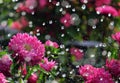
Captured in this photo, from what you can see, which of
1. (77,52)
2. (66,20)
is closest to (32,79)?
(77,52)

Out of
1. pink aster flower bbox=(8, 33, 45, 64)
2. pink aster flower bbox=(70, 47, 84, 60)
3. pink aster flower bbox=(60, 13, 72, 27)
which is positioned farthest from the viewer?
pink aster flower bbox=(60, 13, 72, 27)

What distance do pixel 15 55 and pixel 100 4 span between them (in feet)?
4.90

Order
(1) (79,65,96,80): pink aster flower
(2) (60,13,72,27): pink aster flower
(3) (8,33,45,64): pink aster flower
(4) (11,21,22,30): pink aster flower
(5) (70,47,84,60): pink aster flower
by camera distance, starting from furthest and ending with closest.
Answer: (4) (11,21,22,30): pink aster flower, (2) (60,13,72,27): pink aster flower, (5) (70,47,84,60): pink aster flower, (1) (79,65,96,80): pink aster flower, (3) (8,33,45,64): pink aster flower

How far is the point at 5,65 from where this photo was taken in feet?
5.21

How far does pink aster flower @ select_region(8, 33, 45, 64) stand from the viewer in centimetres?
156

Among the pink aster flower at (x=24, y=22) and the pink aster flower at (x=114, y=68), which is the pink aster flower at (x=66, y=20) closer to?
the pink aster flower at (x=24, y=22)

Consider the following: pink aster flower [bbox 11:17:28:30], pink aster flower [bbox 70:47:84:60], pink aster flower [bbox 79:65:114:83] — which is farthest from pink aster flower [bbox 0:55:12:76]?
pink aster flower [bbox 11:17:28:30]

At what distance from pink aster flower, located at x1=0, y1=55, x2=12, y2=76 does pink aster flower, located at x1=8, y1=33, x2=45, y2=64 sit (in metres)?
0.04

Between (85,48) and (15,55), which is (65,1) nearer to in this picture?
(85,48)

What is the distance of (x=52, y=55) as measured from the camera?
1.68 meters

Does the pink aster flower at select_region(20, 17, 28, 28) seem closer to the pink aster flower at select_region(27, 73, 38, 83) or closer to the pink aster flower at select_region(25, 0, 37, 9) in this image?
the pink aster flower at select_region(25, 0, 37, 9)

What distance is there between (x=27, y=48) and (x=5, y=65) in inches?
3.2

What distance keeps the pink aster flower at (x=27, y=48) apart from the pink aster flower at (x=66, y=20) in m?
1.21

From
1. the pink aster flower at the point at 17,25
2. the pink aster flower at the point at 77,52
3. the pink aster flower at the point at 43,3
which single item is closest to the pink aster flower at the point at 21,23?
the pink aster flower at the point at 17,25
